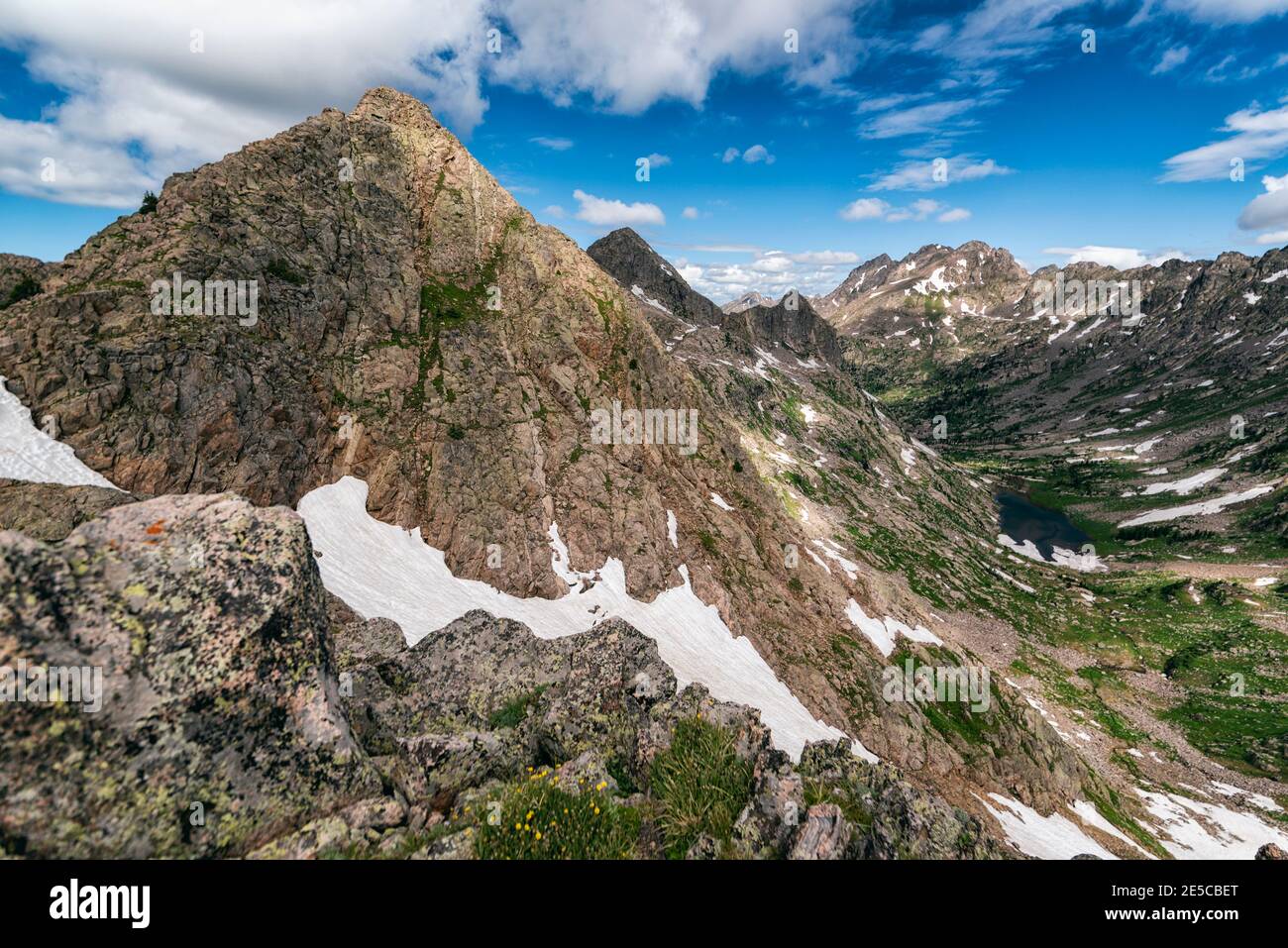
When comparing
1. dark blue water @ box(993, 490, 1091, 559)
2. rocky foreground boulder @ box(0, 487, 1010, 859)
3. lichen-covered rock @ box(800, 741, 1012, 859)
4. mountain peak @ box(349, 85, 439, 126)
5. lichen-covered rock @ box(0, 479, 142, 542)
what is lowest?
dark blue water @ box(993, 490, 1091, 559)

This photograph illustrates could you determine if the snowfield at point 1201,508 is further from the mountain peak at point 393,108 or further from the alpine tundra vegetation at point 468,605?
the mountain peak at point 393,108

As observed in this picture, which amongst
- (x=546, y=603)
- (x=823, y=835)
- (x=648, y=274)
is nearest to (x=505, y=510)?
(x=546, y=603)

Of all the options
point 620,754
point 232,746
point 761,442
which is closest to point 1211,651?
point 761,442

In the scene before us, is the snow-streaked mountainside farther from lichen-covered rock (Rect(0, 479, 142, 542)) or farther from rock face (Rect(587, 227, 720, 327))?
rock face (Rect(587, 227, 720, 327))

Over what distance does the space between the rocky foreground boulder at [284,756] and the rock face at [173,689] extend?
23 millimetres

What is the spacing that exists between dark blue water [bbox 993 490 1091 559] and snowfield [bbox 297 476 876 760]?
156 metres

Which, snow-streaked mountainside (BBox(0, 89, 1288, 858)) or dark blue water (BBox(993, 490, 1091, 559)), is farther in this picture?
dark blue water (BBox(993, 490, 1091, 559))

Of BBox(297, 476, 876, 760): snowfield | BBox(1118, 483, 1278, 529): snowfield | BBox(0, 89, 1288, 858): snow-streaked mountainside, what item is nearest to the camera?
BBox(0, 89, 1288, 858): snow-streaked mountainside

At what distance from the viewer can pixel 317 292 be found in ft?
135

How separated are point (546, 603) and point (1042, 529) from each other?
20161 cm

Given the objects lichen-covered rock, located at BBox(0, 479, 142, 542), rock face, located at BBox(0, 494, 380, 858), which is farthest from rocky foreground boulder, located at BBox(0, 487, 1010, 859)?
lichen-covered rock, located at BBox(0, 479, 142, 542)

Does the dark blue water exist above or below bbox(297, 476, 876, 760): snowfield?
below

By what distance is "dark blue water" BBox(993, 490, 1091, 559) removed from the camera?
170 metres

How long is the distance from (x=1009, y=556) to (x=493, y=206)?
15304 cm
